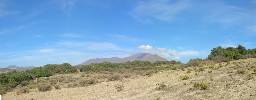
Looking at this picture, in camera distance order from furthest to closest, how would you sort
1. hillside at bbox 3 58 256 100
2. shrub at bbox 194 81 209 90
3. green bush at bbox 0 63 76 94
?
1. green bush at bbox 0 63 76 94
2. shrub at bbox 194 81 209 90
3. hillside at bbox 3 58 256 100

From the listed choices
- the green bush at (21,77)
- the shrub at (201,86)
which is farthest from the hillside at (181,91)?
the green bush at (21,77)

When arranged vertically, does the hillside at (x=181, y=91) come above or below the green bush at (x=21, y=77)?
below

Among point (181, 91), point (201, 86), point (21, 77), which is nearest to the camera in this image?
point (201, 86)

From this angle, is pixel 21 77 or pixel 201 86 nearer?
pixel 201 86

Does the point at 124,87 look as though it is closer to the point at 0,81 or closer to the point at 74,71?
the point at 0,81

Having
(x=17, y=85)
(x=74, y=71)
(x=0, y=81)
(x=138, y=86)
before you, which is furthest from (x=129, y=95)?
(x=74, y=71)

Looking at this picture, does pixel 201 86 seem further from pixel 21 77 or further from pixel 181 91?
pixel 21 77

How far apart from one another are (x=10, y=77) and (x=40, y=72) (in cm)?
503

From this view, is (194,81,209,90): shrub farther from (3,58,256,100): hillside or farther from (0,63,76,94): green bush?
(0,63,76,94): green bush

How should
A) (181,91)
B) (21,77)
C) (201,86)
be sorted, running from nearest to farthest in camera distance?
(201,86) → (181,91) → (21,77)

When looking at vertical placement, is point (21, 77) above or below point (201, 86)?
above

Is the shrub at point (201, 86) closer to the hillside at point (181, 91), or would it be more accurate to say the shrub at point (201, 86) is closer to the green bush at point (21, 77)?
the hillside at point (181, 91)

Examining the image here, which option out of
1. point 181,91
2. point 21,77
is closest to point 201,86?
point 181,91

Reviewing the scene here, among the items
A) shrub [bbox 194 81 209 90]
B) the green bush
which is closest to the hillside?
shrub [bbox 194 81 209 90]
